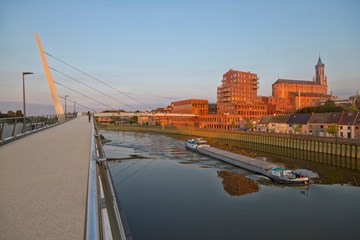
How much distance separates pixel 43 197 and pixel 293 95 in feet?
477

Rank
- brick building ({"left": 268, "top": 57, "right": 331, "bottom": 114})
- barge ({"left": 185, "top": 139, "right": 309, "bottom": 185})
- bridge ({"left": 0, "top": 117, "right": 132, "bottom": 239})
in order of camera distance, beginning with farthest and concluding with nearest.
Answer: brick building ({"left": 268, "top": 57, "right": 331, "bottom": 114}), barge ({"left": 185, "top": 139, "right": 309, "bottom": 185}), bridge ({"left": 0, "top": 117, "right": 132, "bottom": 239})

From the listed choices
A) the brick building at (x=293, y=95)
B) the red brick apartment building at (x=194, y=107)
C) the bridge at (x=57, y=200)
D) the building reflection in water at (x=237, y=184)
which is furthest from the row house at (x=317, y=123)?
the bridge at (x=57, y=200)

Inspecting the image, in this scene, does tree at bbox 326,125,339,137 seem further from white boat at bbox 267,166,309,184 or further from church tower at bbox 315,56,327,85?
church tower at bbox 315,56,327,85

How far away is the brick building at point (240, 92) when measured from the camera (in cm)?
9551

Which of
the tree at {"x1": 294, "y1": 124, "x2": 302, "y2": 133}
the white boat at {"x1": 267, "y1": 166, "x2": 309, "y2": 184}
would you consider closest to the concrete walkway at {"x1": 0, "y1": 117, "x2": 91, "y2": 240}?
the white boat at {"x1": 267, "y1": 166, "x2": 309, "y2": 184}

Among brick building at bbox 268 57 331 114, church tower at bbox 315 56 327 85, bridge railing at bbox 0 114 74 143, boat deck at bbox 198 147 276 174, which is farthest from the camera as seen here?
church tower at bbox 315 56 327 85

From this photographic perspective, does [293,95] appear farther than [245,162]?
Yes

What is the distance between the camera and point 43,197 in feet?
15.0

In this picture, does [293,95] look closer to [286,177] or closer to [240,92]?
[240,92]

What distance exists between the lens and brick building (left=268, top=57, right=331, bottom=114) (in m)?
110

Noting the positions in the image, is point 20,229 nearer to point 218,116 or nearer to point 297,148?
point 297,148

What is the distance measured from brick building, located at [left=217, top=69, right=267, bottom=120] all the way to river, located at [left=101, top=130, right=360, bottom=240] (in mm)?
69953

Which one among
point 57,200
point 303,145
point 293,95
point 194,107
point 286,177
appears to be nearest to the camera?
point 57,200

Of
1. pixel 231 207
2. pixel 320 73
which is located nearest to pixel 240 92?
pixel 231 207
